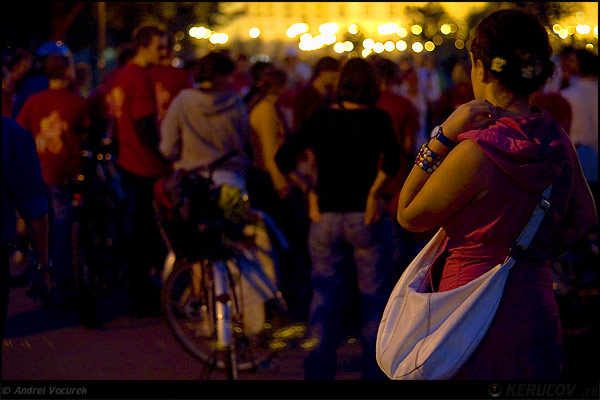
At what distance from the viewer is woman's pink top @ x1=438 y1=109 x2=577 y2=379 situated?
3.32 metres

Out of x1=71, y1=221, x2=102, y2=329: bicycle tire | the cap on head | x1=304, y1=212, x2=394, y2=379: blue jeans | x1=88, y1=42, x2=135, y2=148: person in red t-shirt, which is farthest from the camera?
the cap on head

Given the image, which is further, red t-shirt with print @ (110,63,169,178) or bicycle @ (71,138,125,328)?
red t-shirt with print @ (110,63,169,178)

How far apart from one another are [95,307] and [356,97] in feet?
10.6

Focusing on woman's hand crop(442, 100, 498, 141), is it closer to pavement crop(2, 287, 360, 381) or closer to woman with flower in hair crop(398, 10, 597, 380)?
woman with flower in hair crop(398, 10, 597, 380)

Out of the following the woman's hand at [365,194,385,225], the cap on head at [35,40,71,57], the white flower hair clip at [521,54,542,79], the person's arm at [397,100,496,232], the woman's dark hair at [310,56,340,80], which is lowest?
the woman's hand at [365,194,385,225]

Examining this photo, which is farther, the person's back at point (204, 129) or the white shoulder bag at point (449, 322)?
the person's back at point (204, 129)

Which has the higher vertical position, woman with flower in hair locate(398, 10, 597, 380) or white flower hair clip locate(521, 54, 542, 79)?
white flower hair clip locate(521, 54, 542, 79)

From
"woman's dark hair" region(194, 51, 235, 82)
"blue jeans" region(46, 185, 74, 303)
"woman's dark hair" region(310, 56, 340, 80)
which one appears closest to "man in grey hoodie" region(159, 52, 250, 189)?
"woman's dark hair" region(194, 51, 235, 82)

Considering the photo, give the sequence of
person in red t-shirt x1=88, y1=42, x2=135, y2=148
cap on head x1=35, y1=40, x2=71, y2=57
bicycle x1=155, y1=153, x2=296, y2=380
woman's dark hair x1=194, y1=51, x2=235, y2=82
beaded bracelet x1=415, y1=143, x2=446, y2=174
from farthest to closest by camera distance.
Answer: cap on head x1=35, y1=40, x2=71, y2=57
person in red t-shirt x1=88, y1=42, x2=135, y2=148
woman's dark hair x1=194, y1=51, x2=235, y2=82
bicycle x1=155, y1=153, x2=296, y2=380
beaded bracelet x1=415, y1=143, x2=446, y2=174

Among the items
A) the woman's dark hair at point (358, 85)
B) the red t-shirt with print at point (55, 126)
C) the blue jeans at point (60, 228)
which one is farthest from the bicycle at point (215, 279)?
the blue jeans at point (60, 228)

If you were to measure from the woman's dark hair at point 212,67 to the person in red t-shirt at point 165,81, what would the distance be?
63.7 inches

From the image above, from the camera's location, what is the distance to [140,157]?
861 cm

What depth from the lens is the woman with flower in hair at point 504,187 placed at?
332cm

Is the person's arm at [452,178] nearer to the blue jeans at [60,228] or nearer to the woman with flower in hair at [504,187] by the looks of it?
the woman with flower in hair at [504,187]
